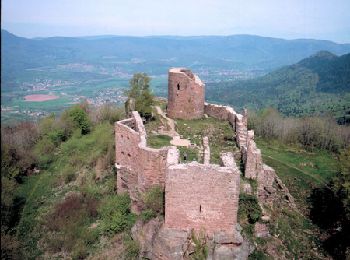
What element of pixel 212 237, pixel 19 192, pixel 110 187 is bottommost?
pixel 19 192

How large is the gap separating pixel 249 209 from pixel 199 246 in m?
3.34

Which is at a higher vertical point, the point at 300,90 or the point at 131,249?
the point at 131,249

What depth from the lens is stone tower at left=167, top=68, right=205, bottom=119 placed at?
98.7 feet

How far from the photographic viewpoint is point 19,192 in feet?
95.1

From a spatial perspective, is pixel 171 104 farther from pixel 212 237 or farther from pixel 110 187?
pixel 212 237

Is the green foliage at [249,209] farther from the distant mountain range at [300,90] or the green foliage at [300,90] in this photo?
the distant mountain range at [300,90]

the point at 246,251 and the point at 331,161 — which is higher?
the point at 246,251

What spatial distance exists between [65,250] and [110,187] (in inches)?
221

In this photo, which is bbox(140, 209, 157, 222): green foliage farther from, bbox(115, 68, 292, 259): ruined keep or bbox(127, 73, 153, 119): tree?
bbox(127, 73, 153, 119): tree

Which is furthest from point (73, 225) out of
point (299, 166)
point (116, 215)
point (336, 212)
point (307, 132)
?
point (307, 132)

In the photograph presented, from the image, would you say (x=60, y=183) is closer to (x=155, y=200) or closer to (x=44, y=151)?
(x=44, y=151)

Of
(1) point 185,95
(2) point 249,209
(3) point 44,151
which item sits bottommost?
(3) point 44,151

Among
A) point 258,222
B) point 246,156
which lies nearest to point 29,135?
point 246,156

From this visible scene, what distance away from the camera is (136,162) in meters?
20.7
